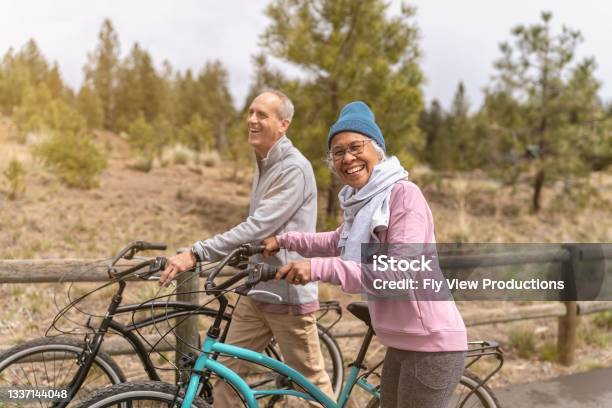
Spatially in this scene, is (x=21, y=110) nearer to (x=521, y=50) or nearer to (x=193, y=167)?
(x=193, y=167)

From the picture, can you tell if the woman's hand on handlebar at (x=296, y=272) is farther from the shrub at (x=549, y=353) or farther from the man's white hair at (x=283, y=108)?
the shrub at (x=549, y=353)

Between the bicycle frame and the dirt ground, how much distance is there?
1.82 metres

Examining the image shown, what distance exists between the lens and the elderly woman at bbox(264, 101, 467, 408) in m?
2.05

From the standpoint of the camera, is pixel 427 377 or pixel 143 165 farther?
pixel 143 165

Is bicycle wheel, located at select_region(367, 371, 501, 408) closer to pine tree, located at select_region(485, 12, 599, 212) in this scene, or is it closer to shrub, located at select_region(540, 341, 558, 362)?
shrub, located at select_region(540, 341, 558, 362)

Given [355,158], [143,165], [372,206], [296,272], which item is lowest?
[296,272]

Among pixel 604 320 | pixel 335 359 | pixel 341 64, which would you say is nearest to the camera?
pixel 335 359

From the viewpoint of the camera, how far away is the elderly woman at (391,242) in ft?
6.73

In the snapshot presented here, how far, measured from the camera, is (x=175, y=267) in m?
2.30

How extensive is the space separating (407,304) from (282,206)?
33.2 inches

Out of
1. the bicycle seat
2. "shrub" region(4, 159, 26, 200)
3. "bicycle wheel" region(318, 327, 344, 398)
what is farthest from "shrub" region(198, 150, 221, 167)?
the bicycle seat

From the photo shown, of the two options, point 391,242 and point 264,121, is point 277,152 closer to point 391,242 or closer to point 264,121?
point 264,121

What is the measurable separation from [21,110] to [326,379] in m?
22.5

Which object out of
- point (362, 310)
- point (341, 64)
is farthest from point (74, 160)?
point (362, 310)
